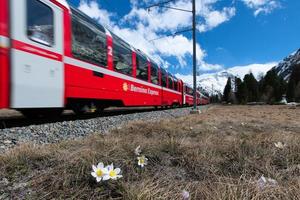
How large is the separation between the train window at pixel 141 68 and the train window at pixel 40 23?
262 inches

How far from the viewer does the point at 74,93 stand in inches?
284

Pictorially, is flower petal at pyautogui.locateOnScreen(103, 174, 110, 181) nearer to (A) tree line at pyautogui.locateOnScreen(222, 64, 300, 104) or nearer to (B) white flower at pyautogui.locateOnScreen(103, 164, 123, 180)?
(B) white flower at pyautogui.locateOnScreen(103, 164, 123, 180)

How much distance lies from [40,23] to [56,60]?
857 mm

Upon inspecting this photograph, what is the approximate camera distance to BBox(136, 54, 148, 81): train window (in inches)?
511

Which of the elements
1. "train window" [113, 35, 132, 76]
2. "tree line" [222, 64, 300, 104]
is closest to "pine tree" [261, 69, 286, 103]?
A: "tree line" [222, 64, 300, 104]

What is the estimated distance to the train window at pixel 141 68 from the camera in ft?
42.6

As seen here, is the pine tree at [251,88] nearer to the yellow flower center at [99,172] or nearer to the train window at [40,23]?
the train window at [40,23]

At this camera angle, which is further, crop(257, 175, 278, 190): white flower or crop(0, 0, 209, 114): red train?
crop(0, 0, 209, 114): red train

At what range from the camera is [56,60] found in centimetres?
645

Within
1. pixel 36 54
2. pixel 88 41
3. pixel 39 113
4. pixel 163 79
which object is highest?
pixel 88 41

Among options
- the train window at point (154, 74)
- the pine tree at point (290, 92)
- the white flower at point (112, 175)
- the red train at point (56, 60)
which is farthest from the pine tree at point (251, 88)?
the white flower at point (112, 175)

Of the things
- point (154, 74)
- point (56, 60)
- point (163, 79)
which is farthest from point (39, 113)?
point (163, 79)

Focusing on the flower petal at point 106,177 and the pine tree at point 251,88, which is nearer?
the flower petal at point 106,177

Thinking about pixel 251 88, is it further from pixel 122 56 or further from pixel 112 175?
pixel 112 175
